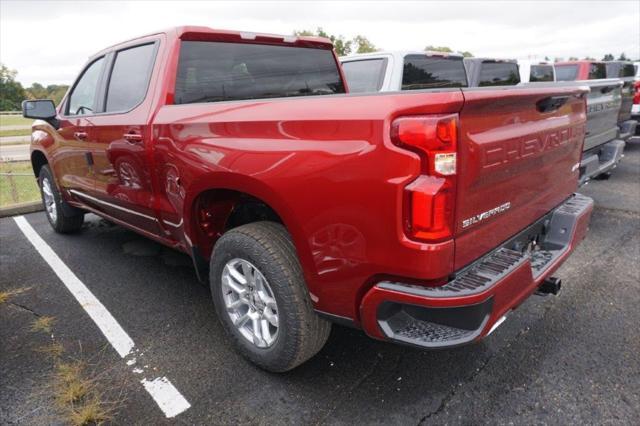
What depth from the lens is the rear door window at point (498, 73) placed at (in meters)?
7.46

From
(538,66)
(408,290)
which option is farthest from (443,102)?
(538,66)

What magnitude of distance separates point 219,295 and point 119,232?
125 inches

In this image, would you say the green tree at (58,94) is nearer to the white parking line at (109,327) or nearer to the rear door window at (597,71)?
the white parking line at (109,327)

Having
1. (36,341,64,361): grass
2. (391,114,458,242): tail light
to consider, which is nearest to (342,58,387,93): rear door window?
(391,114,458,242): tail light

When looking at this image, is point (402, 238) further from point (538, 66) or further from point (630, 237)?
point (538, 66)

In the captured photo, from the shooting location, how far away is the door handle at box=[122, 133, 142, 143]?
3045mm

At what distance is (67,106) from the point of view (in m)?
4.43

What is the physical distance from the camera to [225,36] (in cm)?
323

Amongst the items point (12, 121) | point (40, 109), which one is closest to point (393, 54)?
point (40, 109)

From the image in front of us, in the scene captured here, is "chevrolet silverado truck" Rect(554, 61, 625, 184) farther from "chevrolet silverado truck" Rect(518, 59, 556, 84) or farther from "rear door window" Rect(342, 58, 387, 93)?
"chevrolet silverado truck" Rect(518, 59, 556, 84)

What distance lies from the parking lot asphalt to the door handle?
4.12 ft

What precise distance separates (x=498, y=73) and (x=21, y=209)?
769 cm

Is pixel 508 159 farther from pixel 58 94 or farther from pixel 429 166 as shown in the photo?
pixel 58 94

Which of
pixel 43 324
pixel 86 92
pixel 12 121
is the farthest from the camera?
pixel 12 121
